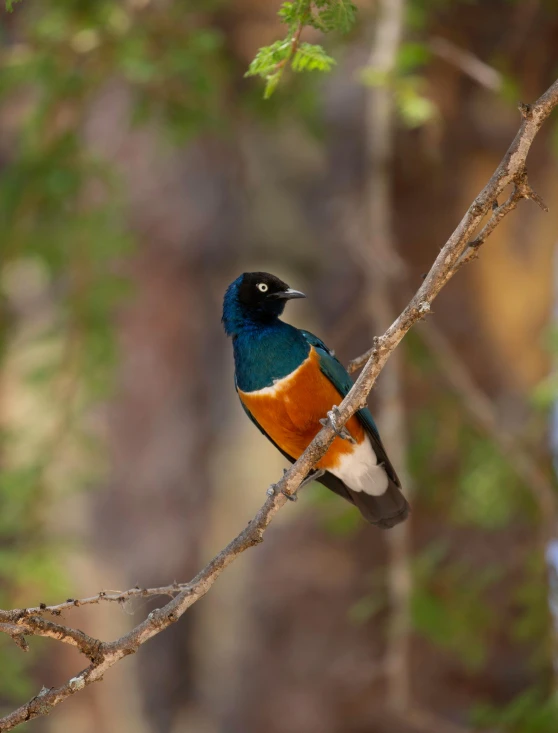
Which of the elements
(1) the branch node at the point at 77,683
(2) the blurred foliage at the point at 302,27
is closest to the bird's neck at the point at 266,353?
(2) the blurred foliage at the point at 302,27

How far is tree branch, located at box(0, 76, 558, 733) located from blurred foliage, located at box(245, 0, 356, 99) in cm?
55

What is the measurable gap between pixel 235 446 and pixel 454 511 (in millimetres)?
2474

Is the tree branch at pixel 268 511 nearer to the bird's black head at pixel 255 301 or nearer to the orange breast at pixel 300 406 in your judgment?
the orange breast at pixel 300 406

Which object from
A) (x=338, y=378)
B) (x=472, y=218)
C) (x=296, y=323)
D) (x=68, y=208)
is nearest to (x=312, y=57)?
(x=472, y=218)

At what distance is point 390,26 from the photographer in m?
4.88

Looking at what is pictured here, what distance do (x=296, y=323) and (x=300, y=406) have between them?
3446 mm

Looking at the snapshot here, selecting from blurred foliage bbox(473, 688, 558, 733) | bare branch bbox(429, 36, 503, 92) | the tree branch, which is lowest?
blurred foliage bbox(473, 688, 558, 733)

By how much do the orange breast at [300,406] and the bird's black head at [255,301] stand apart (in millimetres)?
274

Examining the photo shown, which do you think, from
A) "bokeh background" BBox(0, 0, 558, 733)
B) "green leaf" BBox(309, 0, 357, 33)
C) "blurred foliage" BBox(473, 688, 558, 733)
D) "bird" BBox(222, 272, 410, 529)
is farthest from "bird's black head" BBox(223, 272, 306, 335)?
"blurred foliage" BBox(473, 688, 558, 733)

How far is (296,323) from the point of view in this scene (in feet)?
23.0

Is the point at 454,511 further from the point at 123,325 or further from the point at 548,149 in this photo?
the point at 123,325

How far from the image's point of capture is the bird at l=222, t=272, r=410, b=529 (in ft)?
11.9

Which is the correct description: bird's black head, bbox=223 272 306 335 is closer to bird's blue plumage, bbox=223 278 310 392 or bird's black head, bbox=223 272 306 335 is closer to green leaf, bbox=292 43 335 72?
bird's blue plumage, bbox=223 278 310 392

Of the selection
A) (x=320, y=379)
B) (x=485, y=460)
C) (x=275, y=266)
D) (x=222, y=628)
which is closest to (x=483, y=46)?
(x=275, y=266)
